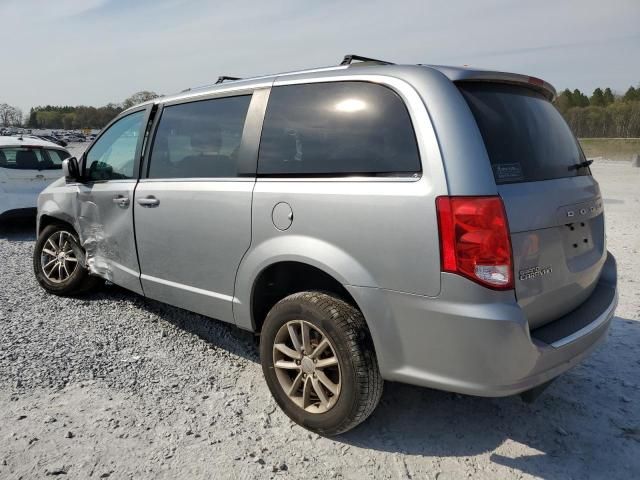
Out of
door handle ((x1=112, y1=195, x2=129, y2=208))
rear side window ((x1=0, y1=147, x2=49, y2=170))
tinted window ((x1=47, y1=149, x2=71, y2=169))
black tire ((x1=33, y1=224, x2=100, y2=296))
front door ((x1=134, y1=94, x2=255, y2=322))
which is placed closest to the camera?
front door ((x1=134, y1=94, x2=255, y2=322))

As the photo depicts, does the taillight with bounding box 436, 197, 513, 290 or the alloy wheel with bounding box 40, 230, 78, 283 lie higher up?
the taillight with bounding box 436, 197, 513, 290

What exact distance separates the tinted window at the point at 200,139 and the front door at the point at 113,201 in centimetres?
27

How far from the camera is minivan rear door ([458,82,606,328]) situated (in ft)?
7.38

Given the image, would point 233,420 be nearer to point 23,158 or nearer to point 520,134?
point 520,134

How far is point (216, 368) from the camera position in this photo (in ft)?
11.5

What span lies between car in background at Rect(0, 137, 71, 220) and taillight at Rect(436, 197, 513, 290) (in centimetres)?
760

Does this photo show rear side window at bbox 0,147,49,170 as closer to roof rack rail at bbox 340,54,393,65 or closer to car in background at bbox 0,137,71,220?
car in background at bbox 0,137,71,220

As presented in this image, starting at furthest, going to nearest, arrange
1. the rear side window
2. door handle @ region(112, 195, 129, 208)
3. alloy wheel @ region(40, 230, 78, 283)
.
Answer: the rear side window → alloy wheel @ region(40, 230, 78, 283) → door handle @ region(112, 195, 129, 208)

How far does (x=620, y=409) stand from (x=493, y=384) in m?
1.36

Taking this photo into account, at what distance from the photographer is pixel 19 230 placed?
8.60m

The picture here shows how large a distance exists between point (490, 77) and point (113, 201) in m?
2.86

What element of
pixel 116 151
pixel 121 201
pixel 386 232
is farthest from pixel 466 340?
pixel 116 151

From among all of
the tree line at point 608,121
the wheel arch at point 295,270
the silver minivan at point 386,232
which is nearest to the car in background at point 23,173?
the silver minivan at point 386,232

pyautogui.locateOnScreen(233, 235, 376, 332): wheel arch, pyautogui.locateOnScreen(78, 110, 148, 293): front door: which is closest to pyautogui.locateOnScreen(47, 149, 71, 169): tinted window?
pyautogui.locateOnScreen(78, 110, 148, 293): front door
